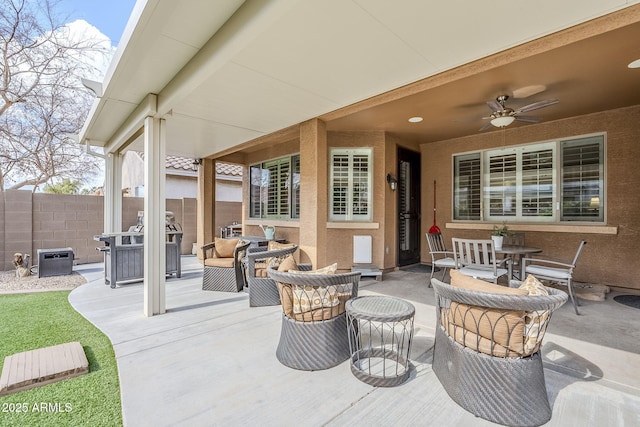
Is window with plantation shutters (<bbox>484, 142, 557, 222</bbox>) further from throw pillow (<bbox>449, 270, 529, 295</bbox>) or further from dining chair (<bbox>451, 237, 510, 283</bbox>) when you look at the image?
throw pillow (<bbox>449, 270, 529, 295</bbox>)

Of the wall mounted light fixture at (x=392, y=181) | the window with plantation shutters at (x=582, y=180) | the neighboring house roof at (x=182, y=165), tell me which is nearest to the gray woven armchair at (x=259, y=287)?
the wall mounted light fixture at (x=392, y=181)

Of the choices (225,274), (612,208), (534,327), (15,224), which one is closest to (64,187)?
(15,224)

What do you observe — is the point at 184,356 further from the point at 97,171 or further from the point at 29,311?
the point at 97,171

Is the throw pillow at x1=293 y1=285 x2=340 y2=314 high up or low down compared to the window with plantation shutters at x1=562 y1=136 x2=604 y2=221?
Answer: down

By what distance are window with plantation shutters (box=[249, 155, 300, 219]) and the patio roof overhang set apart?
216 cm

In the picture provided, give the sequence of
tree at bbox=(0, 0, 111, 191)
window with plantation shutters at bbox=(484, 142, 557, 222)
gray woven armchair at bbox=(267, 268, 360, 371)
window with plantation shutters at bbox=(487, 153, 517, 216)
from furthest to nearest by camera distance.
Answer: tree at bbox=(0, 0, 111, 191) < window with plantation shutters at bbox=(487, 153, 517, 216) < window with plantation shutters at bbox=(484, 142, 557, 222) < gray woven armchair at bbox=(267, 268, 360, 371)

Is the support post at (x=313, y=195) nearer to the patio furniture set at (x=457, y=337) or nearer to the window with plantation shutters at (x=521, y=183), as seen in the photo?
the patio furniture set at (x=457, y=337)

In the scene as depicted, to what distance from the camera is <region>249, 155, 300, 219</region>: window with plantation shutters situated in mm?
7180

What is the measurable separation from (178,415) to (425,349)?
213cm

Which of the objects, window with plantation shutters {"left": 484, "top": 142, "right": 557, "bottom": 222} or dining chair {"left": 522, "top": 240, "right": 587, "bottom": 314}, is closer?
dining chair {"left": 522, "top": 240, "right": 587, "bottom": 314}

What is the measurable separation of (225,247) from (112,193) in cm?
336

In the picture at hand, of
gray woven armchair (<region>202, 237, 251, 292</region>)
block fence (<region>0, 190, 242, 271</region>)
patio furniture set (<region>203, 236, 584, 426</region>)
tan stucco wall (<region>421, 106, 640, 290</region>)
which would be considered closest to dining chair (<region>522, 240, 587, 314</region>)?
tan stucco wall (<region>421, 106, 640, 290</region>)

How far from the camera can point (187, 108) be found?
4480mm

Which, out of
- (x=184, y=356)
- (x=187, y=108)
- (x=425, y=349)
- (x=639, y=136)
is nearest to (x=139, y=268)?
(x=187, y=108)
